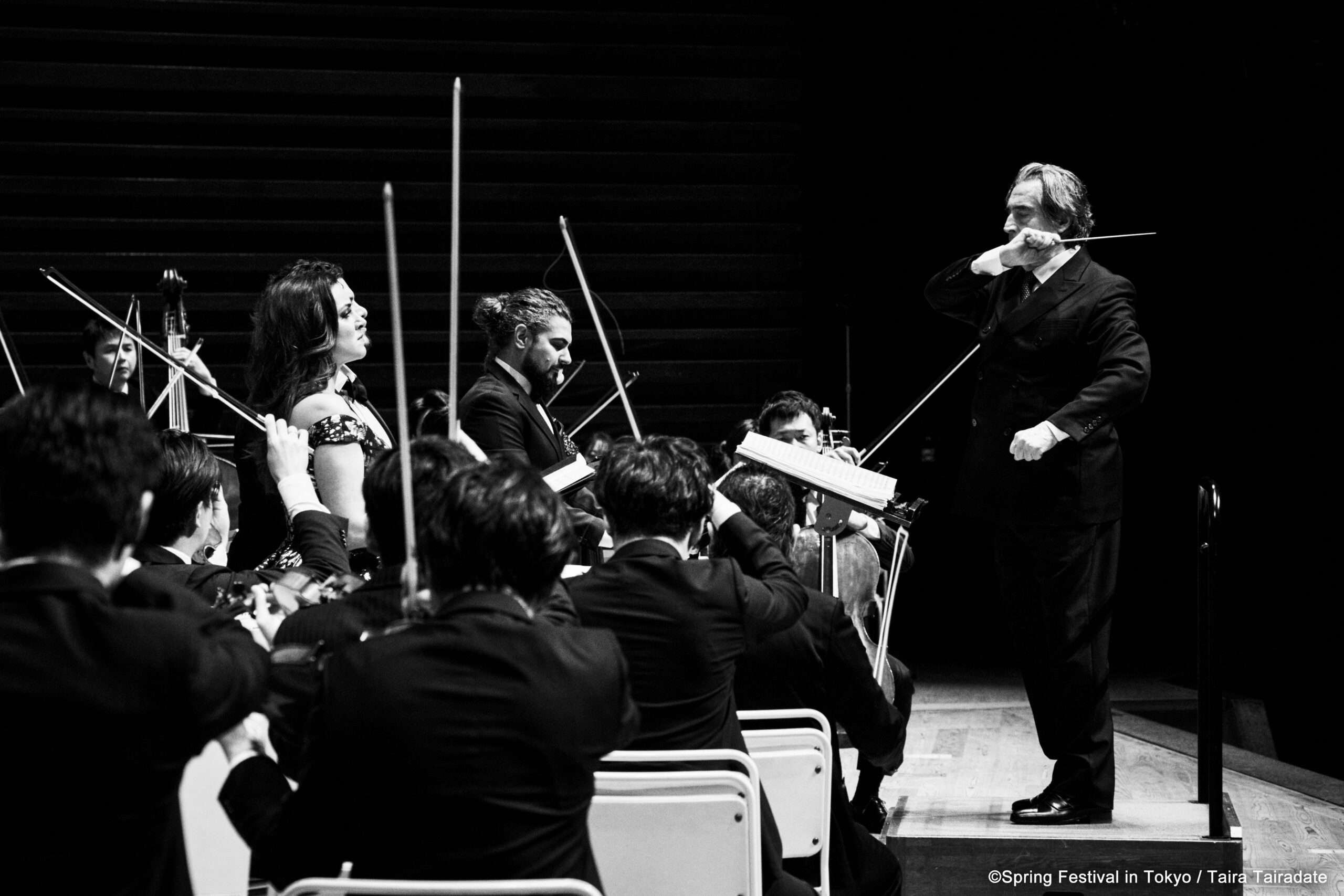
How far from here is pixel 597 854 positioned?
1675mm

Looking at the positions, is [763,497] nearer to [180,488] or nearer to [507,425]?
[507,425]

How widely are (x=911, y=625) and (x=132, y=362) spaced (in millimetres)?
3517

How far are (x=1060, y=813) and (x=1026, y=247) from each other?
1.15 m

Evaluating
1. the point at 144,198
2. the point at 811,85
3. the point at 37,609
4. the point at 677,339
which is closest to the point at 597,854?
the point at 37,609

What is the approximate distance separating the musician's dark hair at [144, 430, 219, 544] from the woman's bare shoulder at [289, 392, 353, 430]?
0.19 m

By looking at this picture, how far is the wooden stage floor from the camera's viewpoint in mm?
2836

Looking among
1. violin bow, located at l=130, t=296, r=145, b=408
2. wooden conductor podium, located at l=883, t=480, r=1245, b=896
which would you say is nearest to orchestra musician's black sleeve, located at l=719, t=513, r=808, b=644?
wooden conductor podium, located at l=883, t=480, r=1245, b=896

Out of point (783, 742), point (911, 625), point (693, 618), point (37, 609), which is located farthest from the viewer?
point (911, 625)

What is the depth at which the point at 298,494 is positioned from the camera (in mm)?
1819

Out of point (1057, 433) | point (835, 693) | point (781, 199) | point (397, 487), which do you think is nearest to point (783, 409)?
point (1057, 433)

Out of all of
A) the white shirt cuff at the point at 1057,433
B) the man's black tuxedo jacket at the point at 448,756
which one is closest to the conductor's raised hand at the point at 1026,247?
the white shirt cuff at the point at 1057,433

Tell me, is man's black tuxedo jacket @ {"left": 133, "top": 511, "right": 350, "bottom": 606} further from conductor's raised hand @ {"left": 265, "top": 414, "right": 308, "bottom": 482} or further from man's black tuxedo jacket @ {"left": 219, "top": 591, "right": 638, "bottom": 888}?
man's black tuxedo jacket @ {"left": 219, "top": 591, "right": 638, "bottom": 888}

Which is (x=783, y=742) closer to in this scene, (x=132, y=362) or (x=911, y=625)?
(x=132, y=362)

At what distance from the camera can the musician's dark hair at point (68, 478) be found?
3.77ft
